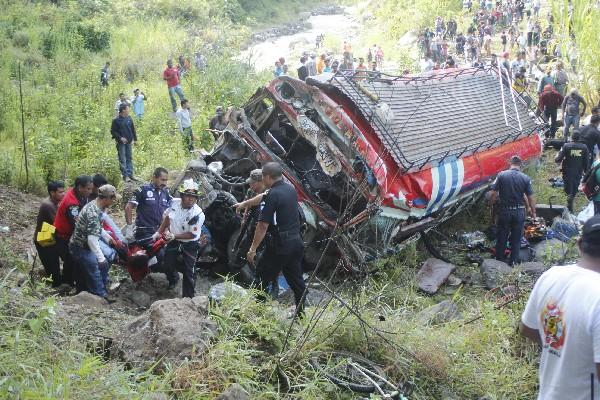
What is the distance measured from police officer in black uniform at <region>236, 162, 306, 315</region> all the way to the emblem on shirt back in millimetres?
2519

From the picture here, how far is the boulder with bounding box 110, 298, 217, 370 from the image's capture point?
352 cm

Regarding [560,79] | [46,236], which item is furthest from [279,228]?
[560,79]

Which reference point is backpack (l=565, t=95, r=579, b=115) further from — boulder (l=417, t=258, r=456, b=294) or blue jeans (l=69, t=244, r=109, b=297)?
blue jeans (l=69, t=244, r=109, b=297)

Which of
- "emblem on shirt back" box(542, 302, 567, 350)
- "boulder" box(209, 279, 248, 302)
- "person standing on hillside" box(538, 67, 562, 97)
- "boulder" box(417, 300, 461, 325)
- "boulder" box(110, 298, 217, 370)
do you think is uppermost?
"emblem on shirt back" box(542, 302, 567, 350)

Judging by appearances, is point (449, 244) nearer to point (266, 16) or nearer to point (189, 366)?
point (189, 366)

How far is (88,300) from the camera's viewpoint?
16.8 feet

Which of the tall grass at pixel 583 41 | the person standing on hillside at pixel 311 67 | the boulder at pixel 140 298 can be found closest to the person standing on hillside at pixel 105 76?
the person standing on hillside at pixel 311 67

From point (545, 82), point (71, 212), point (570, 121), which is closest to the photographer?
point (71, 212)

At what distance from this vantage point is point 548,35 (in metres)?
17.6

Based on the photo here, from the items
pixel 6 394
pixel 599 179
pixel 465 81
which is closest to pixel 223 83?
pixel 465 81

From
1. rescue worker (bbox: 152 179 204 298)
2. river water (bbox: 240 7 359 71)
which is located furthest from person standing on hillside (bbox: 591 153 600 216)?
river water (bbox: 240 7 359 71)

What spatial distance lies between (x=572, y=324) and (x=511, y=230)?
4862 millimetres

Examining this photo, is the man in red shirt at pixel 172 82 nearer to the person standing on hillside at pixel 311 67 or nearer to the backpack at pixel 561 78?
the person standing on hillside at pixel 311 67

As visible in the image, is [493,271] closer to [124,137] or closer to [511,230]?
[511,230]
